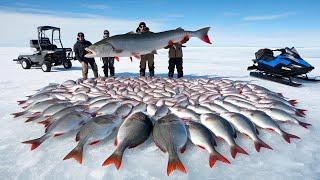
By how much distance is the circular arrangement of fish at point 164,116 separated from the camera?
3.97 metres

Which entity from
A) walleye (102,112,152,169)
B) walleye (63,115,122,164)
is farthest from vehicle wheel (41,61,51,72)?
walleye (102,112,152,169)

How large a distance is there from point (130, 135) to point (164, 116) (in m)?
0.83

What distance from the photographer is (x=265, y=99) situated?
6.30m

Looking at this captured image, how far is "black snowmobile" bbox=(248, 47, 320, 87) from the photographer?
9.62 m

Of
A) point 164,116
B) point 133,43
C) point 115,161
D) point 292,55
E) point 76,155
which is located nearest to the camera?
point 115,161

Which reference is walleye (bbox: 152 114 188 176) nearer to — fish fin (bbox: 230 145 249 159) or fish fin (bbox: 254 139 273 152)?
fish fin (bbox: 230 145 249 159)

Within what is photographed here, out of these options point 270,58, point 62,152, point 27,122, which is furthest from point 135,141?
point 270,58

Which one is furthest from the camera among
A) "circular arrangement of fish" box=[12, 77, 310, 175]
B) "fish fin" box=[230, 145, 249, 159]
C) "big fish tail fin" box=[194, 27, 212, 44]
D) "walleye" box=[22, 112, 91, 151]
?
"big fish tail fin" box=[194, 27, 212, 44]

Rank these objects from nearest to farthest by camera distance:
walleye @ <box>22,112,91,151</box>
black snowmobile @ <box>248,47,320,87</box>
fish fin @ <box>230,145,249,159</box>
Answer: fish fin @ <box>230,145,249,159</box> → walleye @ <box>22,112,91,151</box> → black snowmobile @ <box>248,47,320,87</box>

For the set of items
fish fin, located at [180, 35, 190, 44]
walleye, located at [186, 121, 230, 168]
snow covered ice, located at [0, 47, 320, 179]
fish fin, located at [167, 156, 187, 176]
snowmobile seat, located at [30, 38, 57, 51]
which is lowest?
snow covered ice, located at [0, 47, 320, 179]

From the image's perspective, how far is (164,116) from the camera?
470 cm

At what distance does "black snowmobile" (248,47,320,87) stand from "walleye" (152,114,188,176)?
20.8 ft

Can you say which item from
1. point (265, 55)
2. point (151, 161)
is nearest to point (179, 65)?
point (265, 55)

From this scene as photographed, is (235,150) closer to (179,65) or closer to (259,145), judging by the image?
(259,145)
